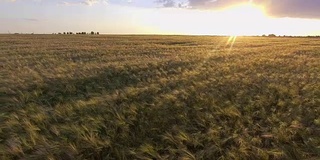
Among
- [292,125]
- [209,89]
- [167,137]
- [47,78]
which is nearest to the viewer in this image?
[167,137]

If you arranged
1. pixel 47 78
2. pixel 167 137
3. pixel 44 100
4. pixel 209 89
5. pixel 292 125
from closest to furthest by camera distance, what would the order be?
pixel 167 137
pixel 292 125
pixel 44 100
pixel 209 89
pixel 47 78

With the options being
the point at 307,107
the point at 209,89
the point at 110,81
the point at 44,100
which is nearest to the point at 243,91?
the point at 209,89

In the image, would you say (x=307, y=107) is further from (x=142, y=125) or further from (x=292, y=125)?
(x=142, y=125)

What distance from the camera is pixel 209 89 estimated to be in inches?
380

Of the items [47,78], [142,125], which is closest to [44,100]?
[47,78]

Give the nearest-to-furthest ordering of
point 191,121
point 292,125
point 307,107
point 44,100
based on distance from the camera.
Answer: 1. point 292,125
2. point 191,121
3. point 307,107
4. point 44,100

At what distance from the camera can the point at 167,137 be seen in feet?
18.8

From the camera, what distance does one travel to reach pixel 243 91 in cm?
939

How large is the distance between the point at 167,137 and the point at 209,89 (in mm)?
4190

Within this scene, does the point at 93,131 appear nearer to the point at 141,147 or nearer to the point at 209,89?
the point at 141,147

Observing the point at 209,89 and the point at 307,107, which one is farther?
the point at 209,89

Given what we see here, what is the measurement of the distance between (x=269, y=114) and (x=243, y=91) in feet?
7.08

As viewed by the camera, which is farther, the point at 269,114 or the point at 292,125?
the point at 269,114

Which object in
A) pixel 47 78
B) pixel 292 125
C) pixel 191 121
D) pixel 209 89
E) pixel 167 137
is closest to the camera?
pixel 167 137
